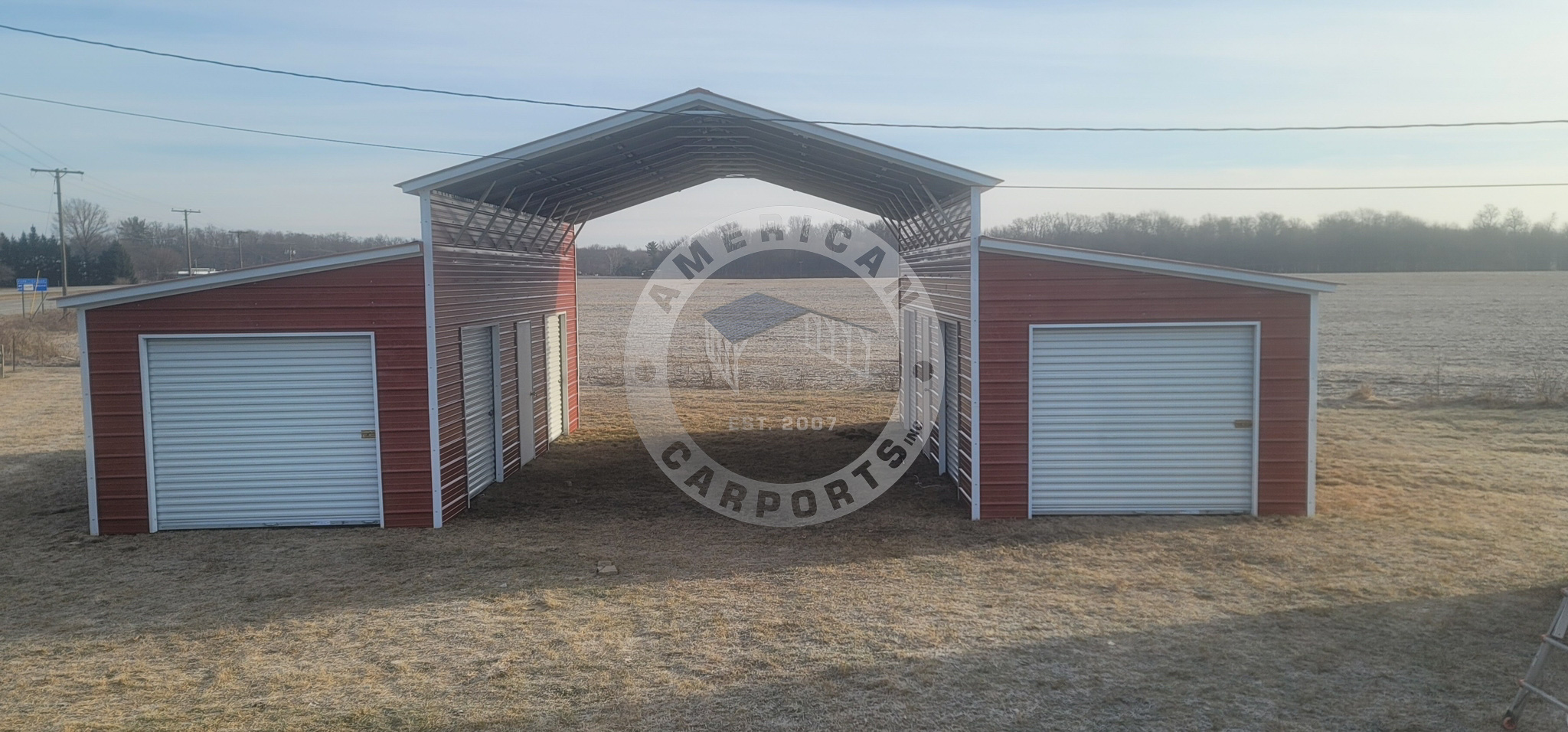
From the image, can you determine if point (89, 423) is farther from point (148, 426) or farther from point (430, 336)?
point (430, 336)

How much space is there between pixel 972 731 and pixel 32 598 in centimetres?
726

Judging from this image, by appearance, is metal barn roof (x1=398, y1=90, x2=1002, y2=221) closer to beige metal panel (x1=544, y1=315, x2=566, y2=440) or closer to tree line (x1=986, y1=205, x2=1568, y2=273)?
beige metal panel (x1=544, y1=315, x2=566, y2=440)

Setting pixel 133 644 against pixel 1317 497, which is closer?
pixel 133 644

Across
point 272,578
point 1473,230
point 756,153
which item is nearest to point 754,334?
point 756,153

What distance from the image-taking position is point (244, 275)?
928 cm

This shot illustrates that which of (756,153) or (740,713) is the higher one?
(756,153)

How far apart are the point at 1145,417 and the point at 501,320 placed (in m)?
7.33

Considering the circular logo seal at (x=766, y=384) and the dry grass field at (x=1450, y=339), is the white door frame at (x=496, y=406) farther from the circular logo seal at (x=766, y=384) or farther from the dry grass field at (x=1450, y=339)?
the dry grass field at (x=1450, y=339)

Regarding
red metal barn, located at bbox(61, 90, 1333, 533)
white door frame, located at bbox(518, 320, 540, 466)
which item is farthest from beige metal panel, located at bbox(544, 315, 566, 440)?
red metal barn, located at bbox(61, 90, 1333, 533)

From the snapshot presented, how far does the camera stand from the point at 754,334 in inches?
1300

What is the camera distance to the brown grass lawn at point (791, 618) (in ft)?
18.1

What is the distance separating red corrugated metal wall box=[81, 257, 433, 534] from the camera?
9352 mm

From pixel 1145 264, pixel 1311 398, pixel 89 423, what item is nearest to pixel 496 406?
pixel 89 423

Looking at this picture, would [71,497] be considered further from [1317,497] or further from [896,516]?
[1317,497]
